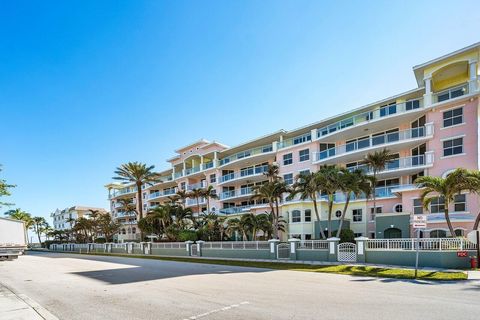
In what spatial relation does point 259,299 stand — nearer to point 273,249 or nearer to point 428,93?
point 273,249

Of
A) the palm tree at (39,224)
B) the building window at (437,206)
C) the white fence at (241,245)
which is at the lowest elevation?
the palm tree at (39,224)

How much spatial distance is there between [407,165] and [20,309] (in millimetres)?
30609

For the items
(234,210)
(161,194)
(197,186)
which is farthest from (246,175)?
(161,194)

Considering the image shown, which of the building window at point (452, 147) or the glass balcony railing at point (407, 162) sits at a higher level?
the building window at point (452, 147)

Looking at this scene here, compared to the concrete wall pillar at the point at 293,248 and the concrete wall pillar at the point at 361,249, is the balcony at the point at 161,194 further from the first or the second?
the concrete wall pillar at the point at 361,249

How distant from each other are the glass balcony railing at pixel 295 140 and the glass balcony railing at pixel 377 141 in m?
3.23

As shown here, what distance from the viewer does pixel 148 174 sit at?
153 feet

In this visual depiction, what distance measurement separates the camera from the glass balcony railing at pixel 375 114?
27.9 metres

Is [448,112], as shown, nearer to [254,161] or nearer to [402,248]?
[402,248]

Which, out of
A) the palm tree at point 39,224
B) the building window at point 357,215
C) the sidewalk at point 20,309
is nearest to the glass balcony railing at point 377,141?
the building window at point 357,215

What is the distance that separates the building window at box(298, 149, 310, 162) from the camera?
36.0 meters

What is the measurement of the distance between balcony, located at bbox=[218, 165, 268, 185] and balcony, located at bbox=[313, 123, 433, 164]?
832cm

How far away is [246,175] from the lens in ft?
137

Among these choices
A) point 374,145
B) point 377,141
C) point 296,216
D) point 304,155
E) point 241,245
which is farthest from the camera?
point 304,155
